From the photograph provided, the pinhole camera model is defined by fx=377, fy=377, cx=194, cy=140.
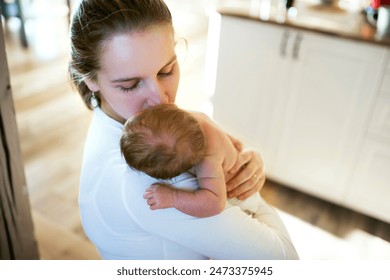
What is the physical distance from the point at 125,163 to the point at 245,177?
0.29 m

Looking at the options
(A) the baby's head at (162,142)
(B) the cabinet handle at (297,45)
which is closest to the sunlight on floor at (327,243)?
(B) the cabinet handle at (297,45)

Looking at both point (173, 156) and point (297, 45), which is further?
point (297, 45)

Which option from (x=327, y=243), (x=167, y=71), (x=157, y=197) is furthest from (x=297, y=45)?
(x=157, y=197)

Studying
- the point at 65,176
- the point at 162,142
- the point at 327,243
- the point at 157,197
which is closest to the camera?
the point at 157,197

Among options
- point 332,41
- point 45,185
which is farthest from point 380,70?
point 45,185

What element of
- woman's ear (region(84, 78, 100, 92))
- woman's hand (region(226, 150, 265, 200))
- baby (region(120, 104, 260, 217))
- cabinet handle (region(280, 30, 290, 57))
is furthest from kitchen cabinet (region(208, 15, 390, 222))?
woman's ear (region(84, 78, 100, 92))

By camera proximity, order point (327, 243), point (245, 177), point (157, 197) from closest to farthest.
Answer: point (157, 197) → point (245, 177) → point (327, 243)

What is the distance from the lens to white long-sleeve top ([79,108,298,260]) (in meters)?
0.62

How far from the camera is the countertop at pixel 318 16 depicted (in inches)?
64.7

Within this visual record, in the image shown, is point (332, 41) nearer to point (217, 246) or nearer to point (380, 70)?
point (380, 70)

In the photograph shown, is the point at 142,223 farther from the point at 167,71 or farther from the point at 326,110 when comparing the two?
the point at 326,110

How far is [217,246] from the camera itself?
64cm

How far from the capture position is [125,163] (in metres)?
0.66

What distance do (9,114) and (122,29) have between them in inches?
21.5
